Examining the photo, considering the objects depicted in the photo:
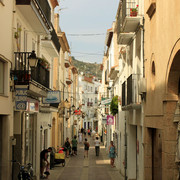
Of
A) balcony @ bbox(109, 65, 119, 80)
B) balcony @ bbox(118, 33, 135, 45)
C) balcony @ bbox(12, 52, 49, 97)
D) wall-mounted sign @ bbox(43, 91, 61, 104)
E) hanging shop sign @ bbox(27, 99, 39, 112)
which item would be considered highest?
balcony @ bbox(118, 33, 135, 45)

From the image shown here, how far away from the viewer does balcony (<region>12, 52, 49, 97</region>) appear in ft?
42.6

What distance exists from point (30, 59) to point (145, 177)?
18.4ft

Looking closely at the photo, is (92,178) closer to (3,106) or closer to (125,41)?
(125,41)

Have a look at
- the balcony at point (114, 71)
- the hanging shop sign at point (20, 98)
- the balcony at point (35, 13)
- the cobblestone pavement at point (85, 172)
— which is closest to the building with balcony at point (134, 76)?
the cobblestone pavement at point (85, 172)

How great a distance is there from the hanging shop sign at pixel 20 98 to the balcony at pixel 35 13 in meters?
2.91

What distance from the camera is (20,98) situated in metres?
13.0

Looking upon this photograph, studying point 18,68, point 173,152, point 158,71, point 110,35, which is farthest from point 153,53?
point 110,35

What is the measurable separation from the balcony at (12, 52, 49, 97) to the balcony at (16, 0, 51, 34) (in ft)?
4.80

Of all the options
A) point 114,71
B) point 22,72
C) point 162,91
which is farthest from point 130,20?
point 114,71

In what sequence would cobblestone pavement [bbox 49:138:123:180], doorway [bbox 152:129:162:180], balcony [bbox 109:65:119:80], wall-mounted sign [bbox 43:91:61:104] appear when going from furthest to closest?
balcony [bbox 109:65:119:80] → cobblestone pavement [bbox 49:138:123:180] → wall-mounted sign [bbox 43:91:61:104] → doorway [bbox 152:129:162:180]

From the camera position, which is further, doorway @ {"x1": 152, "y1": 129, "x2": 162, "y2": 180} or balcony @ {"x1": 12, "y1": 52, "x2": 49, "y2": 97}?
balcony @ {"x1": 12, "y1": 52, "x2": 49, "y2": 97}

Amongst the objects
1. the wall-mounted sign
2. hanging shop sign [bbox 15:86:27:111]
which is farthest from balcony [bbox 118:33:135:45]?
hanging shop sign [bbox 15:86:27:111]

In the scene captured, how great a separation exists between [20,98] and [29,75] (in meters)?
0.81

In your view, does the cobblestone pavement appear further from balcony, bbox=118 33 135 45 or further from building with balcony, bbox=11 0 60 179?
balcony, bbox=118 33 135 45
